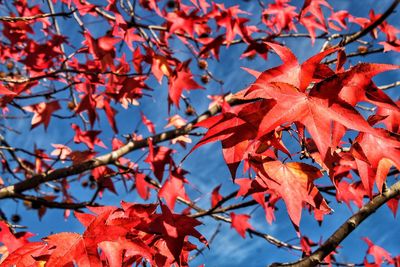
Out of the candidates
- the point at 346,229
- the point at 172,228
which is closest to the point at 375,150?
the point at 346,229

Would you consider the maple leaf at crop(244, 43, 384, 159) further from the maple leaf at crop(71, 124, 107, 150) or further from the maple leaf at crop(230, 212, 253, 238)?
the maple leaf at crop(71, 124, 107, 150)

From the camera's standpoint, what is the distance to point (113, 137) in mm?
3295

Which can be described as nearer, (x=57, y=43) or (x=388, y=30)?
(x=57, y=43)

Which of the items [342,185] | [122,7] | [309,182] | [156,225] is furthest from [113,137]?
[309,182]

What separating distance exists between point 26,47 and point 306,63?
256 centimetres

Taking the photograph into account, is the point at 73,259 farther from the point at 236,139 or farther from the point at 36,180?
the point at 36,180

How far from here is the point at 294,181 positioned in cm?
112

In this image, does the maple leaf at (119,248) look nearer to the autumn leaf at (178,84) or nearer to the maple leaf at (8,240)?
the maple leaf at (8,240)

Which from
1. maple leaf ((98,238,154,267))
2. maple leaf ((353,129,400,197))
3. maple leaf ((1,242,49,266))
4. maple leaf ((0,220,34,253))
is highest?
maple leaf ((0,220,34,253))

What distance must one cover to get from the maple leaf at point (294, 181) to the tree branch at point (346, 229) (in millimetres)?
194

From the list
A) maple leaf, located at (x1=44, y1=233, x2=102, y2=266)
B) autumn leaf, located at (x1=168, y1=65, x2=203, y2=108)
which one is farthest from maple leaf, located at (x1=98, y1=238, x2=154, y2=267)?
autumn leaf, located at (x1=168, y1=65, x2=203, y2=108)

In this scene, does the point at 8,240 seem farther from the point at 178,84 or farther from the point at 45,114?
the point at 178,84

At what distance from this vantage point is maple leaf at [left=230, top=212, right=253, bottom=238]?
2.90m

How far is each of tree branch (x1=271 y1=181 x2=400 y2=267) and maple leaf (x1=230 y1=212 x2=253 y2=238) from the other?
1549 millimetres
